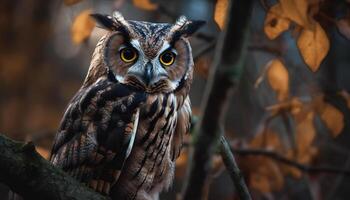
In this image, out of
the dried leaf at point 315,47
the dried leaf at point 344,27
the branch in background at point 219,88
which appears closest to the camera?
the branch in background at point 219,88

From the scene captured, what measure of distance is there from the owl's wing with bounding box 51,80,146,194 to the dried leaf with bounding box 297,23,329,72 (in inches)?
28.1

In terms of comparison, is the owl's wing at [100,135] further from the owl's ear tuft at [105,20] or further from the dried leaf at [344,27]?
the dried leaf at [344,27]

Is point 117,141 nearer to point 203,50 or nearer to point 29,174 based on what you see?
point 29,174

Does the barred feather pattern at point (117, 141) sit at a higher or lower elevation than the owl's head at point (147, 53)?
lower

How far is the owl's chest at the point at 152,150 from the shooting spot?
97.0 inches

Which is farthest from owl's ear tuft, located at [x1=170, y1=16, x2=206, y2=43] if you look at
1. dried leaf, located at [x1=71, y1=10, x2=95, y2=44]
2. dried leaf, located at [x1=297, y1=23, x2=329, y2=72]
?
dried leaf, located at [x1=297, y1=23, x2=329, y2=72]

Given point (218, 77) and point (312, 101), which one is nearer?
point (218, 77)

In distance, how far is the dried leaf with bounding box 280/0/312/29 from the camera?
6.48 feet

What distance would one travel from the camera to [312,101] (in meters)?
2.73

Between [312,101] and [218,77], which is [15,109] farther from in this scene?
[218,77]

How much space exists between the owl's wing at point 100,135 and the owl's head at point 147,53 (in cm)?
9

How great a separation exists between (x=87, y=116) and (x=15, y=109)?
9.82ft

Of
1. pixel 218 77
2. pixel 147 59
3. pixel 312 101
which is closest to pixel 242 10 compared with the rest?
pixel 218 77

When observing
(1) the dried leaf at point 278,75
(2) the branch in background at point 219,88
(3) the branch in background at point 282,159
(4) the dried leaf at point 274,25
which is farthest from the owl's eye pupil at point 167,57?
(2) the branch in background at point 219,88
